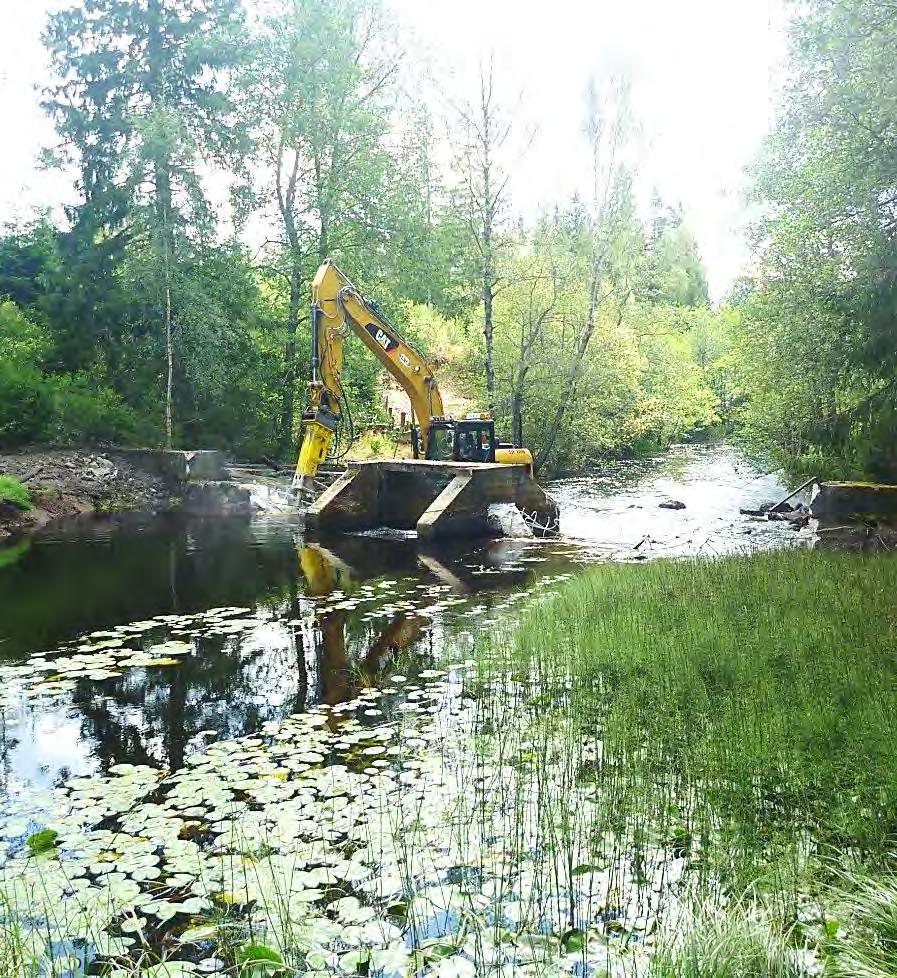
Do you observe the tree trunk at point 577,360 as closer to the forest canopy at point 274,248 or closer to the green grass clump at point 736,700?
the forest canopy at point 274,248

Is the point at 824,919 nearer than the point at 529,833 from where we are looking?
Yes

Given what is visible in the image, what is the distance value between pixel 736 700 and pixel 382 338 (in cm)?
1246

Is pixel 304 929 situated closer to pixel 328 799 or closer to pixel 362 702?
pixel 328 799

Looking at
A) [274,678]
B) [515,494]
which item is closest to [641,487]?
[515,494]

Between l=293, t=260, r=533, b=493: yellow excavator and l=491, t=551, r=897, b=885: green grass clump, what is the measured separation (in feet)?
25.2

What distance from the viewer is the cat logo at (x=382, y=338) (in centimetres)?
1647

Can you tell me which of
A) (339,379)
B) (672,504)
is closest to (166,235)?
(339,379)

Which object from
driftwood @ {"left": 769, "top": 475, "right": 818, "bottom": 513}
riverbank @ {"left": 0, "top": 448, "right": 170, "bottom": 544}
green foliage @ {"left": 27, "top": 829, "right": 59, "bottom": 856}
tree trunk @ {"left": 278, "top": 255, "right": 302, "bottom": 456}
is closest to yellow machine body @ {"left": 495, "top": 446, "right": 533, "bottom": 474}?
driftwood @ {"left": 769, "top": 475, "right": 818, "bottom": 513}

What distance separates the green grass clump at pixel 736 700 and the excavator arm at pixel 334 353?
8.47m

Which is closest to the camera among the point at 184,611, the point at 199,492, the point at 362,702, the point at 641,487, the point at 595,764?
the point at 595,764

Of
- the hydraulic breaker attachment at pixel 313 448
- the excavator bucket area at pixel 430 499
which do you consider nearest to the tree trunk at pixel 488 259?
the excavator bucket area at pixel 430 499

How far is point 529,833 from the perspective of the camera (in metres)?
4.03

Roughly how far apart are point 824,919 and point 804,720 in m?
1.96

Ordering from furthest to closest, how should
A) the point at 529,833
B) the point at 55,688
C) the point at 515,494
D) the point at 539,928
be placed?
the point at 515,494 → the point at 55,688 → the point at 529,833 → the point at 539,928
